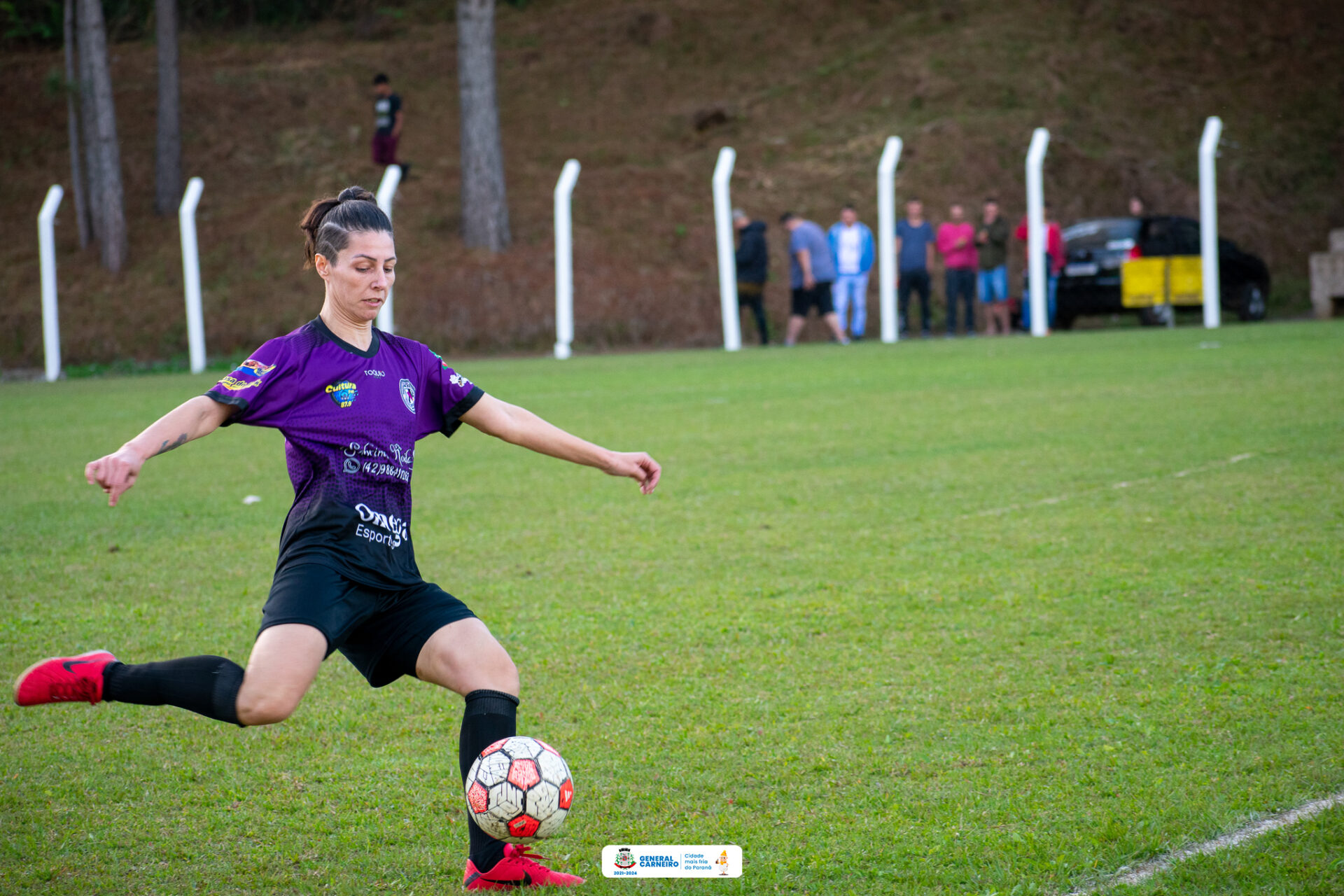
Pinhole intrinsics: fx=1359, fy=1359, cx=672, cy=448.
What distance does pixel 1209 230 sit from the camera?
70.5 ft

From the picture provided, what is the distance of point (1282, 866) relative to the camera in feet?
9.80

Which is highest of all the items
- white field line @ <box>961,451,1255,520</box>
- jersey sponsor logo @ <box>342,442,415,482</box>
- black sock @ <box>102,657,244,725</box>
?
jersey sponsor logo @ <box>342,442,415,482</box>

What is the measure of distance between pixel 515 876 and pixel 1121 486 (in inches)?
228

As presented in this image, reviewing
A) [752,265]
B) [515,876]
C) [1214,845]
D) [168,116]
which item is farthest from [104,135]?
[1214,845]

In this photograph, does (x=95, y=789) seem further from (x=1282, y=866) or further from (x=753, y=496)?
A: (x=753, y=496)

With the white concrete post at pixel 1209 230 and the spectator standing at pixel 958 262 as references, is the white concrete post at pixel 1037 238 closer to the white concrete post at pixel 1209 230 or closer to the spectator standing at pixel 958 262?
the spectator standing at pixel 958 262

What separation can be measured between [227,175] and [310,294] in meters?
7.60

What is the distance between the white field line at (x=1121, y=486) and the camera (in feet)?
24.6

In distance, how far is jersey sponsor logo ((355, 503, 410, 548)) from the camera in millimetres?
3354

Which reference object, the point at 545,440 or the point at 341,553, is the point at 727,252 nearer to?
the point at 545,440

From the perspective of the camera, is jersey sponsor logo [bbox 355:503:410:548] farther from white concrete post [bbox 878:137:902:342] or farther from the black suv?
the black suv

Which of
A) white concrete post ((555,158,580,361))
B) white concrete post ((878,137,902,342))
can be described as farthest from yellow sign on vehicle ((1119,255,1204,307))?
white concrete post ((555,158,580,361))

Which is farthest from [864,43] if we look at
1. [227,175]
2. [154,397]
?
[154,397]

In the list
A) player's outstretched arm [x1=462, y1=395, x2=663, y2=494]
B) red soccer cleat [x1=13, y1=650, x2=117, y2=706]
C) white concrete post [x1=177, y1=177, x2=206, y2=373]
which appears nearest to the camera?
red soccer cleat [x1=13, y1=650, x2=117, y2=706]
